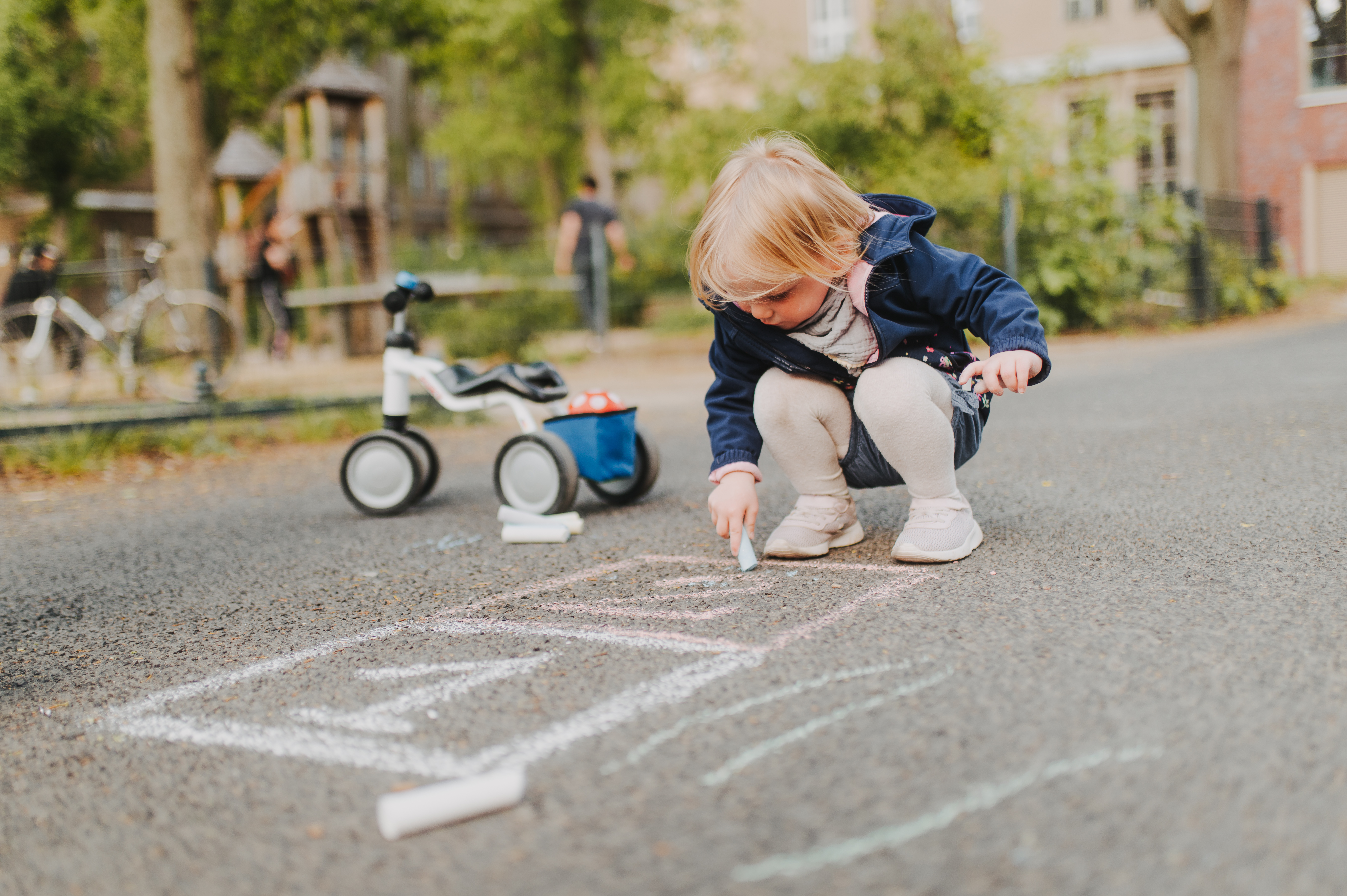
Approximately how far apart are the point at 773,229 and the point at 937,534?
885 mm

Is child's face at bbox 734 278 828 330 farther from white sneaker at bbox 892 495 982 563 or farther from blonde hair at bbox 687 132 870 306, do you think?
white sneaker at bbox 892 495 982 563

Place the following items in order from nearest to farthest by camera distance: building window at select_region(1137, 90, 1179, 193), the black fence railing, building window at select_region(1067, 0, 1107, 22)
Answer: the black fence railing → building window at select_region(1137, 90, 1179, 193) → building window at select_region(1067, 0, 1107, 22)

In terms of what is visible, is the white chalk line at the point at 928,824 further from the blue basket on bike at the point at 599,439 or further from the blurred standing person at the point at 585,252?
the blurred standing person at the point at 585,252

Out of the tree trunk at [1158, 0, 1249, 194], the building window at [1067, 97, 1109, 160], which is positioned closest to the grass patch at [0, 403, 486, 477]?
the building window at [1067, 97, 1109, 160]

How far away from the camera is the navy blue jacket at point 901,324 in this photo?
250 cm

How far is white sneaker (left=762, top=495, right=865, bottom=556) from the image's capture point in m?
2.87

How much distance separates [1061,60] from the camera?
11.2 meters

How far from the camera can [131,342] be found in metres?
7.60

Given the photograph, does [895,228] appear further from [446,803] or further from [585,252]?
[585,252]

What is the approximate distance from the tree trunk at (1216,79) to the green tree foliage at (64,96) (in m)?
14.7

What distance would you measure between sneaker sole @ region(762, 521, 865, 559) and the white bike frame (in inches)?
47.0

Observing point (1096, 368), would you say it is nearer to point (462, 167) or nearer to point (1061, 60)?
point (1061, 60)

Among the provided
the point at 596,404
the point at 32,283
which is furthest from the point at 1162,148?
the point at 596,404

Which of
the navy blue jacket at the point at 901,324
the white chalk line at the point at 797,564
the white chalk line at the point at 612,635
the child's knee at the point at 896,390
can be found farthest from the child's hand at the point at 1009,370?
the white chalk line at the point at 612,635
